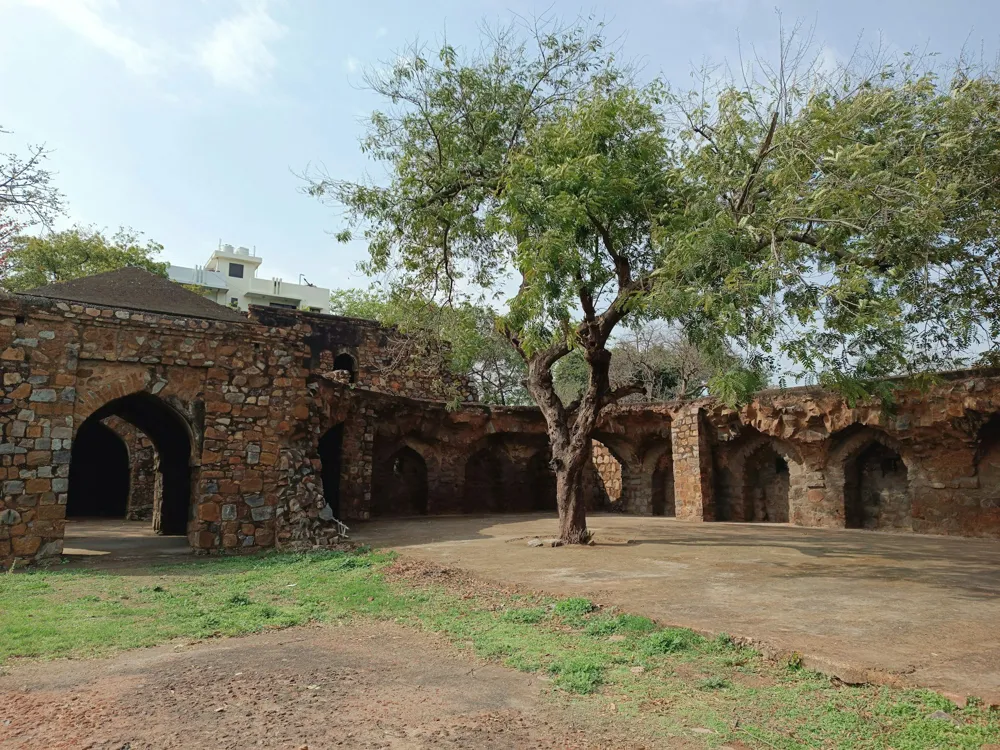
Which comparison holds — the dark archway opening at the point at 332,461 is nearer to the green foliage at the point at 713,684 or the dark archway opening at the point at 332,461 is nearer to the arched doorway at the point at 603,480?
the arched doorway at the point at 603,480

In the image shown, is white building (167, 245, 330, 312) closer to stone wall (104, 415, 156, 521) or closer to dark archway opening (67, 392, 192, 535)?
stone wall (104, 415, 156, 521)

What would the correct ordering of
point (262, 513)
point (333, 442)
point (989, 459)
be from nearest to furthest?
1. point (262, 513)
2. point (989, 459)
3. point (333, 442)

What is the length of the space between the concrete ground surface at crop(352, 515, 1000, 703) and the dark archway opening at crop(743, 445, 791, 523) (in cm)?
369

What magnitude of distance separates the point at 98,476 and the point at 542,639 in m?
19.4

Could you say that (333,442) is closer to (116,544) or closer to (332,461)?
(332,461)

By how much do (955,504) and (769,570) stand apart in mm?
7433

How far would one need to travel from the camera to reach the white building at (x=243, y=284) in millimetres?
43312

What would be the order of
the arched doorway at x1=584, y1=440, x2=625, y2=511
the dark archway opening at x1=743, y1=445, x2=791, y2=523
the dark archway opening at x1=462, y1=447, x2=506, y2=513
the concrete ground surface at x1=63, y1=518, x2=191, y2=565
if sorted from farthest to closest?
the arched doorway at x1=584, y1=440, x2=625, y2=511, the dark archway opening at x1=462, y1=447, x2=506, y2=513, the dark archway opening at x1=743, y1=445, x2=791, y2=523, the concrete ground surface at x1=63, y1=518, x2=191, y2=565

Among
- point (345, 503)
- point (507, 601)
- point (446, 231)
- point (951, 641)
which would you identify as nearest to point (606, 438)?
point (345, 503)

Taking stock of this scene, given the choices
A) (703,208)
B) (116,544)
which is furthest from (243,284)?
(703,208)

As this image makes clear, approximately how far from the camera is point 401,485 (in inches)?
770

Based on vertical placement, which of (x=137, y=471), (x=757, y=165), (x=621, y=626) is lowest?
(x=621, y=626)

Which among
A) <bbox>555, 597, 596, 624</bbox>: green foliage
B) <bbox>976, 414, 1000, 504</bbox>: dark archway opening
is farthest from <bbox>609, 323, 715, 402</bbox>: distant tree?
<bbox>555, 597, 596, 624</bbox>: green foliage

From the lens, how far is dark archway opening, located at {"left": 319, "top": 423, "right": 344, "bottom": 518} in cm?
1595
